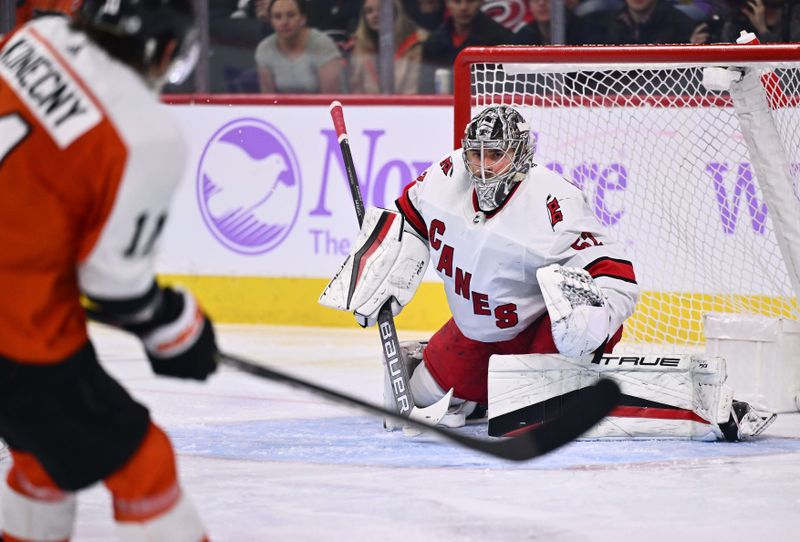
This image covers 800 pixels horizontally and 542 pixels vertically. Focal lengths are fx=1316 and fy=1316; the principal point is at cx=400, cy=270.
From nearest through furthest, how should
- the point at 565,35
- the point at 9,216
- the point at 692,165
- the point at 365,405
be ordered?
the point at 9,216, the point at 365,405, the point at 692,165, the point at 565,35

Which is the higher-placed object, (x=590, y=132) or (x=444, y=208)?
(x=444, y=208)

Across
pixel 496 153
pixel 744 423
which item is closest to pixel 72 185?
pixel 496 153

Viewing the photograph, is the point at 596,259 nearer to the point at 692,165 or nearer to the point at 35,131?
the point at 692,165

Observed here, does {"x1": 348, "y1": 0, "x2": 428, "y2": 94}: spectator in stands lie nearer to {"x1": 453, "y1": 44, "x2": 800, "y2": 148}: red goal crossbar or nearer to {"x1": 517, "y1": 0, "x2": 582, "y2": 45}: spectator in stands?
{"x1": 517, "y1": 0, "x2": 582, "y2": 45}: spectator in stands

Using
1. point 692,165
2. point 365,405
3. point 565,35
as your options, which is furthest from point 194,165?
point 365,405

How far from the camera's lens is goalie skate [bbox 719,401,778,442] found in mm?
3455

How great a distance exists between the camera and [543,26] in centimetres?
529

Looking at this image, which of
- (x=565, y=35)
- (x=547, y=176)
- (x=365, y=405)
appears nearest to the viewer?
(x=365, y=405)

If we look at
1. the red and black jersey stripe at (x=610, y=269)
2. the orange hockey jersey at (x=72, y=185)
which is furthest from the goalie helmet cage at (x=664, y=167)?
the orange hockey jersey at (x=72, y=185)

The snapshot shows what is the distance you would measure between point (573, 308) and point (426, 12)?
2.60m

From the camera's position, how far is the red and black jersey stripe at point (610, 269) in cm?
336

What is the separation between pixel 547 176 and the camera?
3473mm

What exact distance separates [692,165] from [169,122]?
9.78 ft

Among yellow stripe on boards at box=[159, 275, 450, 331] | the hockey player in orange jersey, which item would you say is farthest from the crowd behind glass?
the hockey player in orange jersey
